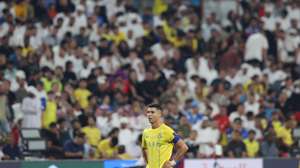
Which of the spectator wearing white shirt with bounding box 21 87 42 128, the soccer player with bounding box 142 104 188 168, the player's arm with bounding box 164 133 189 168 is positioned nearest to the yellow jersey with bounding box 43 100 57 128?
the spectator wearing white shirt with bounding box 21 87 42 128

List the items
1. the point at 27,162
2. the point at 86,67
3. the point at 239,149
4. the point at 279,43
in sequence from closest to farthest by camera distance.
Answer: the point at 27,162 < the point at 239,149 < the point at 86,67 < the point at 279,43

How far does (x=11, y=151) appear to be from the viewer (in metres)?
22.9

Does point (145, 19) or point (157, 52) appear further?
point (145, 19)

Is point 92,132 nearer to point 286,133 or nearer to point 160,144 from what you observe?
point 286,133

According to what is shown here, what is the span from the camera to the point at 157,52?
28062 mm

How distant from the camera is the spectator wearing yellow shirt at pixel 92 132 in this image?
79.4 feet

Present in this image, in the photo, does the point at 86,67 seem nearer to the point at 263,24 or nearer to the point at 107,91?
the point at 107,91

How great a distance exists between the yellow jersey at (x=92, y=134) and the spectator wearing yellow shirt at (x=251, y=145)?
Answer: 3448mm

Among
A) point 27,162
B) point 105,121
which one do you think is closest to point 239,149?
point 105,121

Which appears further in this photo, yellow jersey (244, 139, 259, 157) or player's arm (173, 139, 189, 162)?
yellow jersey (244, 139, 259, 157)

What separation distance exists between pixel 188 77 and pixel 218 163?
511 centimetres

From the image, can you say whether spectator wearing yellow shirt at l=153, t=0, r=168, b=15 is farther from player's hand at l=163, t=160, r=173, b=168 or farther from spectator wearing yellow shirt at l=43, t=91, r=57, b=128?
player's hand at l=163, t=160, r=173, b=168

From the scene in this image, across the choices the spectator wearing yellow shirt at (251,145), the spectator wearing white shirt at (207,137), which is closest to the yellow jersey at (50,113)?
the spectator wearing white shirt at (207,137)

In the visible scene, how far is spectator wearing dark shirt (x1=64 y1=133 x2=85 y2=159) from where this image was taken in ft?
76.9
